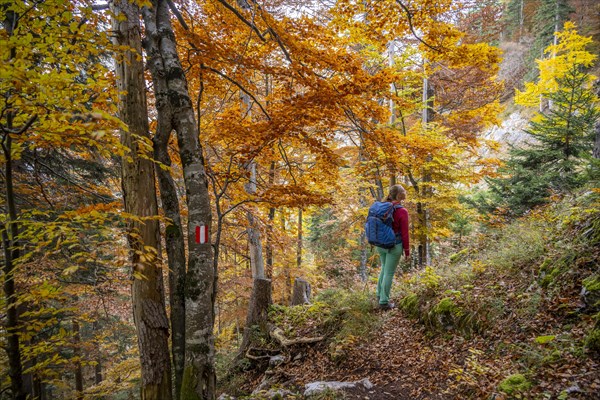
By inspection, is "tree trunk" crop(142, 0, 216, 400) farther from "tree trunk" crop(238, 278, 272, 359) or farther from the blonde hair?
"tree trunk" crop(238, 278, 272, 359)

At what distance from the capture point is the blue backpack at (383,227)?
204 inches

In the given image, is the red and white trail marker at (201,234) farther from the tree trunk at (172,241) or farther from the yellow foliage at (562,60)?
the yellow foliage at (562,60)

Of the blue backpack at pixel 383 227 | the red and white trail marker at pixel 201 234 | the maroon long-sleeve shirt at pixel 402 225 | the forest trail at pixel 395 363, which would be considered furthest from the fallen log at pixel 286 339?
the red and white trail marker at pixel 201 234

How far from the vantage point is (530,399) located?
2713 millimetres

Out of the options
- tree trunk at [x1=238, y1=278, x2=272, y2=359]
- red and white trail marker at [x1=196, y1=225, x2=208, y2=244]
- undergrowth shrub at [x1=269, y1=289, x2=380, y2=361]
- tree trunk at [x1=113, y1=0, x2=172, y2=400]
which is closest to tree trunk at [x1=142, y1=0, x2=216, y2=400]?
red and white trail marker at [x1=196, y1=225, x2=208, y2=244]

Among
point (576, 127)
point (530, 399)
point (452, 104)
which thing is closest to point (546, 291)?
point (530, 399)

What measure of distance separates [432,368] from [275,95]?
5190 mm

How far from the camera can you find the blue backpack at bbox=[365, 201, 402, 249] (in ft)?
17.0

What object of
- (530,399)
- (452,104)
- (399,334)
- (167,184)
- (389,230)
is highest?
(452,104)

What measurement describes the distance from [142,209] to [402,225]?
13.1 ft

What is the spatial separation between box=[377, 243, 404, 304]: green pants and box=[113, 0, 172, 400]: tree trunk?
3.58m

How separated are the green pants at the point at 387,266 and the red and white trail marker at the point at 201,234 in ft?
9.78

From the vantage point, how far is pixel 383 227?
521 cm

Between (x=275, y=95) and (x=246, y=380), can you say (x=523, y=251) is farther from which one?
(x=246, y=380)
